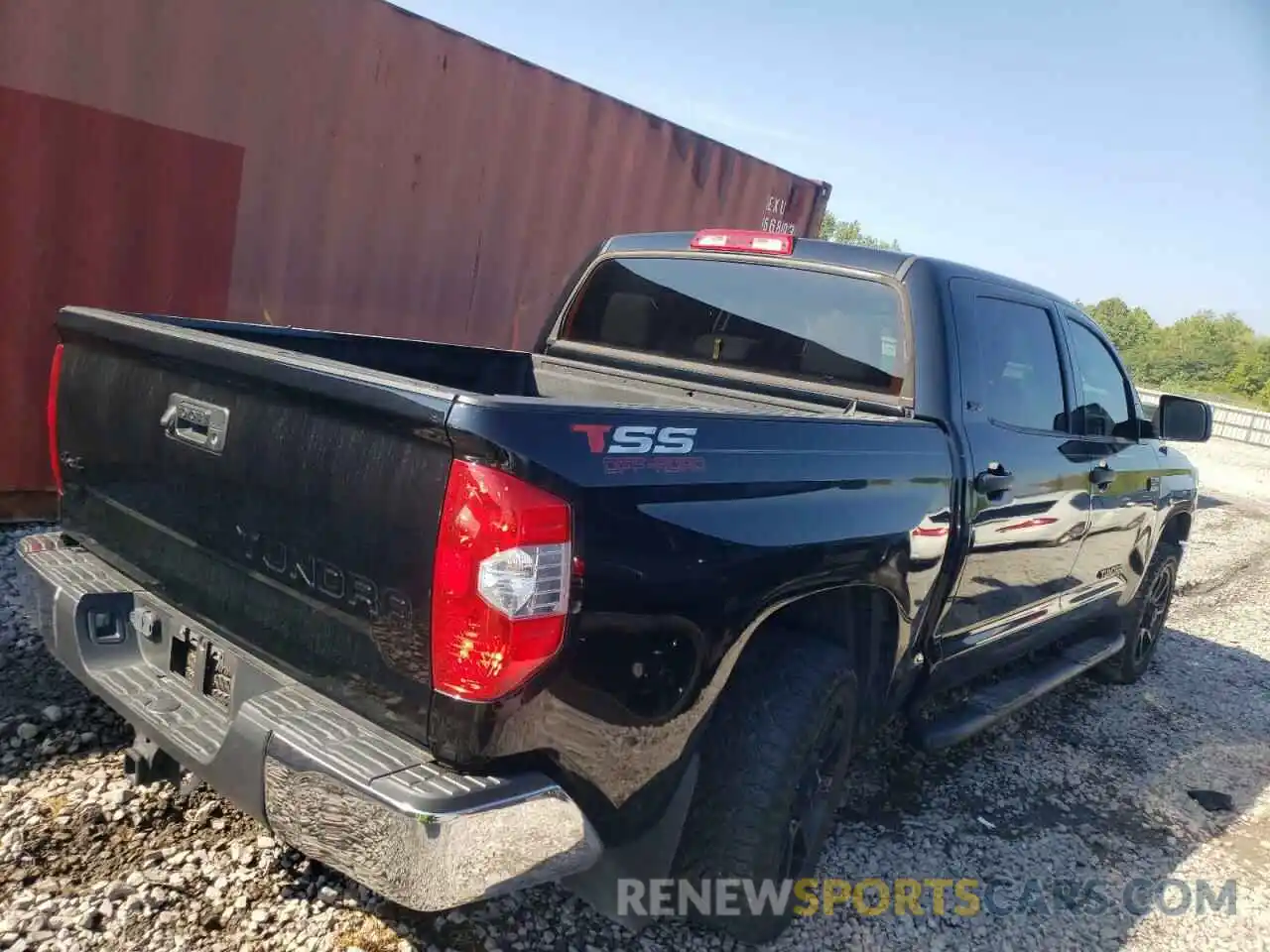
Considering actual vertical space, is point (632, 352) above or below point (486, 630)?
above

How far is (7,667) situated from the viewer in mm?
3221

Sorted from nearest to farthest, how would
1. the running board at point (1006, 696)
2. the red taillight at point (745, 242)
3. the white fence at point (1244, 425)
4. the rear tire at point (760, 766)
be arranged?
the rear tire at point (760, 766) < the running board at point (1006, 696) < the red taillight at point (745, 242) < the white fence at point (1244, 425)

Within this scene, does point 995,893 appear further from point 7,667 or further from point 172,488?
point 7,667

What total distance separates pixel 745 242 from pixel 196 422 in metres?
2.04

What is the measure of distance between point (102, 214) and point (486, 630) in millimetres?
4221

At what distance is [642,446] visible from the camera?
1870 mm

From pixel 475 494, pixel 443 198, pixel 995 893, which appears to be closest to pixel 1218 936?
pixel 995 893

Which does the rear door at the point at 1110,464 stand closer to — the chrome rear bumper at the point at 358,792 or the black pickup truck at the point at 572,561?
the black pickup truck at the point at 572,561

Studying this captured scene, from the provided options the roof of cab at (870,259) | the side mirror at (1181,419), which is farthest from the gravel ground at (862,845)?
the roof of cab at (870,259)

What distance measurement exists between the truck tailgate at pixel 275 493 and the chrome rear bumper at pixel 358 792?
0.07 m

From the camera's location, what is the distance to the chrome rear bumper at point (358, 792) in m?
1.65

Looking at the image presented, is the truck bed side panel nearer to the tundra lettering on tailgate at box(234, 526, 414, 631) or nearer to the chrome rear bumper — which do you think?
the chrome rear bumper

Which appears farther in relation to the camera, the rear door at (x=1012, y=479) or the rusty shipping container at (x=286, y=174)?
the rusty shipping container at (x=286, y=174)

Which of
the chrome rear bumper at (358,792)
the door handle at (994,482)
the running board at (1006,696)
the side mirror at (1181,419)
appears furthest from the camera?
the side mirror at (1181,419)
